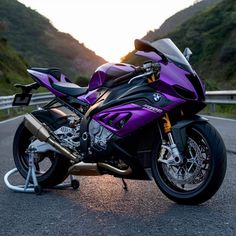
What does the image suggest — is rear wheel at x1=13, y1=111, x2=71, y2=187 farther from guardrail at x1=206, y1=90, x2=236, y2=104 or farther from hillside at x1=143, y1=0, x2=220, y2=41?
hillside at x1=143, y1=0, x2=220, y2=41

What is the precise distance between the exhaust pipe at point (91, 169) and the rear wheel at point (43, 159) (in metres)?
0.40

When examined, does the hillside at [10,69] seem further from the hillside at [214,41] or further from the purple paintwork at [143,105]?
the purple paintwork at [143,105]

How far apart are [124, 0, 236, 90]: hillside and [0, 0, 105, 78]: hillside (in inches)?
1539

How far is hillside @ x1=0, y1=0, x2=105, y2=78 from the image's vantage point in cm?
9467

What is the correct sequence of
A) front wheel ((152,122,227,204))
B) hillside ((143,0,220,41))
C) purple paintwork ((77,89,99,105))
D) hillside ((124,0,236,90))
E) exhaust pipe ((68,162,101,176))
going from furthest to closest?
hillside ((143,0,220,41)) < hillside ((124,0,236,90)) < purple paintwork ((77,89,99,105)) < exhaust pipe ((68,162,101,176)) < front wheel ((152,122,227,204))

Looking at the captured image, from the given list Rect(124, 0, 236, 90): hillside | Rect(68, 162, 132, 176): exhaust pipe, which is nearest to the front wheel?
Rect(68, 162, 132, 176): exhaust pipe

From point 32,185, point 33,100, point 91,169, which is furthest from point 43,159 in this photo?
point 33,100

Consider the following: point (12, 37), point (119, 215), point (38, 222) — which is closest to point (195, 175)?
point (119, 215)

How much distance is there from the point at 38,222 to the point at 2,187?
5.53 feet

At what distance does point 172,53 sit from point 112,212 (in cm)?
146

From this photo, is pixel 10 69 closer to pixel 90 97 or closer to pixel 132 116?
pixel 90 97

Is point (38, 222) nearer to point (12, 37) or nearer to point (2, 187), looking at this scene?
point (2, 187)

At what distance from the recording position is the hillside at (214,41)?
41438 millimetres

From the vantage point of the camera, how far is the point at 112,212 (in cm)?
470
